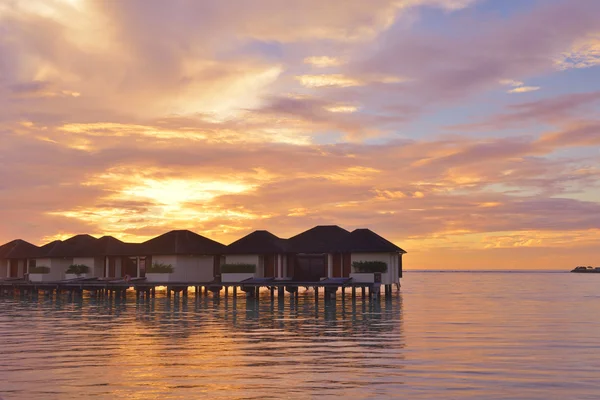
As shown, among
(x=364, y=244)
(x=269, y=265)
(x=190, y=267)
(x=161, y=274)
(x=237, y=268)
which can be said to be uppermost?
(x=364, y=244)

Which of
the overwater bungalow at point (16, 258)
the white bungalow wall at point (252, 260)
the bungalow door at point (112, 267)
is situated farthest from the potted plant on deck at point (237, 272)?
the overwater bungalow at point (16, 258)

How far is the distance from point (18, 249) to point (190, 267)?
25.9 m

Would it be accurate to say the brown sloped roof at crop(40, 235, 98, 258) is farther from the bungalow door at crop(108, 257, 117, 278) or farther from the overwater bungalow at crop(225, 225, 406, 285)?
the overwater bungalow at crop(225, 225, 406, 285)

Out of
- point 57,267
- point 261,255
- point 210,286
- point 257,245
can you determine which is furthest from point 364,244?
point 57,267

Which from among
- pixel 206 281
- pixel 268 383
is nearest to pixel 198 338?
pixel 268 383

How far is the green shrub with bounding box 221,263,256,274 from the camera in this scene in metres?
57.0

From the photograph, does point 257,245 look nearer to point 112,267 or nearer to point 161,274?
point 161,274

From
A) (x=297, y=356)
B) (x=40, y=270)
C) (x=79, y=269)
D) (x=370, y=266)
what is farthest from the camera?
(x=40, y=270)

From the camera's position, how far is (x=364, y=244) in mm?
54094

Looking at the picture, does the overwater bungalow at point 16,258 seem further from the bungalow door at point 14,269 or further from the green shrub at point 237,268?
the green shrub at point 237,268

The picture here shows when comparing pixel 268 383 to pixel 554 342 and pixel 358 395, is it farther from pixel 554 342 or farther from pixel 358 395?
pixel 554 342

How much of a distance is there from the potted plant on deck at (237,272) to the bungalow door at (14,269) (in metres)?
31.0

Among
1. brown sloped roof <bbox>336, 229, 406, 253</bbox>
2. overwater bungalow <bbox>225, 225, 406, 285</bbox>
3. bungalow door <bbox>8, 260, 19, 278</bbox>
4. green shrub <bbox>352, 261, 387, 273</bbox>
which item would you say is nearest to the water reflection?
green shrub <bbox>352, 261, 387, 273</bbox>

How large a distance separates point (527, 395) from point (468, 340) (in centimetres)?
1201
